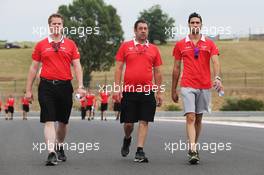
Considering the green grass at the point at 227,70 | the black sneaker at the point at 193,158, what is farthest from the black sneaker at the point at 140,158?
the green grass at the point at 227,70

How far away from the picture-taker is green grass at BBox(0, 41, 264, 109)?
61.4 meters

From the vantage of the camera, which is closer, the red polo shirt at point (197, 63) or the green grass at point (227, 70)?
the red polo shirt at point (197, 63)

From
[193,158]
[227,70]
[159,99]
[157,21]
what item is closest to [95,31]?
[227,70]

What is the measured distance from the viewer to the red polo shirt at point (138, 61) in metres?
10.5

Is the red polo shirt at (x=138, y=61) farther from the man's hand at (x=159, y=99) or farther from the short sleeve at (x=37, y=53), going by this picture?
the short sleeve at (x=37, y=53)

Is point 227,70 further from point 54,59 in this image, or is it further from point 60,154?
point 54,59

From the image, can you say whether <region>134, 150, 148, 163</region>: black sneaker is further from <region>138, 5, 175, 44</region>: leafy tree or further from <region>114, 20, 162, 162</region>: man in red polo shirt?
<region>138, 5, 175, 44</region>: leafy tree

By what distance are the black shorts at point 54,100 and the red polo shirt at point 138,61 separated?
0.93 meters

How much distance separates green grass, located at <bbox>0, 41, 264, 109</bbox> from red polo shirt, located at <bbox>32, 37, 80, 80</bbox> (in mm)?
43303

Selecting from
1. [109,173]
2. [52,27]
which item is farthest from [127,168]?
[52,27]

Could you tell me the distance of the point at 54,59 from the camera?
32.7ft

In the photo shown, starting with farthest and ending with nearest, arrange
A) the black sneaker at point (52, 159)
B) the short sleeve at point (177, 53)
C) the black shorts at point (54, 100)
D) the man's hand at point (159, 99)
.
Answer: the man's hand at point (159, 99) → the short sleeve at point (177, 53) → the black shorts at point (54, 100) → the black sneaker at point (52, 159)

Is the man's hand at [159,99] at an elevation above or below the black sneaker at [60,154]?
above

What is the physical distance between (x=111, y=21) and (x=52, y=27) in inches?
2636
